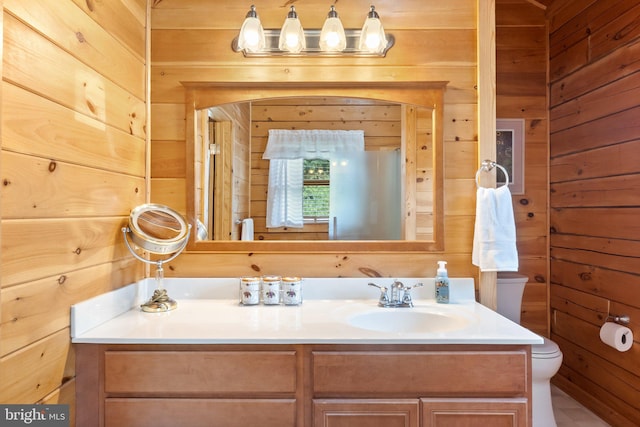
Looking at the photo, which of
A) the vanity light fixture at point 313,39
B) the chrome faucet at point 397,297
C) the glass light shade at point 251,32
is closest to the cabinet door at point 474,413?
the chrome faucet at point 397,297

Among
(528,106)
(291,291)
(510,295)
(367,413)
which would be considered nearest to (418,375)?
(367,413)

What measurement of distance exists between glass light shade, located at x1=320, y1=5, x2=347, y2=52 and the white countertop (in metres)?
1.02

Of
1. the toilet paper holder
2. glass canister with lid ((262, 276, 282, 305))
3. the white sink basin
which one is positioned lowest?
the toilet paper holder

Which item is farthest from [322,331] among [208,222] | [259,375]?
[208,222]

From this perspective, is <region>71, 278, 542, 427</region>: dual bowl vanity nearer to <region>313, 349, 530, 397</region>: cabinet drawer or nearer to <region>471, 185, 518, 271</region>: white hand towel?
<region>313, 349, 530, 397</region>: cabinet drawer

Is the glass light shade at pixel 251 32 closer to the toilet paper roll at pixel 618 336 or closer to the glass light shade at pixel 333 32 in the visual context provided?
the glass light shade at pixel 333 32

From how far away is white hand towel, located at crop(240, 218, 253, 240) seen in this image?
169 centimetres

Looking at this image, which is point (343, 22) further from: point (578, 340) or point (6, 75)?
point (578, 340)

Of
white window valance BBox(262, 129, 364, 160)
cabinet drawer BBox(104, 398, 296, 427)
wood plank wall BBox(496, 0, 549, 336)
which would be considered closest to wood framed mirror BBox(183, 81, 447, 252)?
white window valance BBox(262, 129, 364, 160)

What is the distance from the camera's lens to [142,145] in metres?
1.61

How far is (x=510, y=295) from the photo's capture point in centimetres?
203

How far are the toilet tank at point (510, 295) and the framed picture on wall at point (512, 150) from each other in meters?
0.54

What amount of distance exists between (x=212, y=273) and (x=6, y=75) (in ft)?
3.32

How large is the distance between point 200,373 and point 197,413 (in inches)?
4.7
